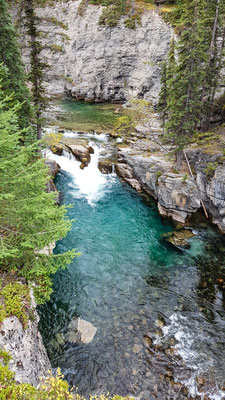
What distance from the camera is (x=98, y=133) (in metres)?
32.9

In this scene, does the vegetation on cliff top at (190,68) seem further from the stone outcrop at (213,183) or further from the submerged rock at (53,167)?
the submerged rock at (53,167)

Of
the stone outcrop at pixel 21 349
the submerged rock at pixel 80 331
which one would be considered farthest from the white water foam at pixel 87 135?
the stone outcrop at pixel 21 349

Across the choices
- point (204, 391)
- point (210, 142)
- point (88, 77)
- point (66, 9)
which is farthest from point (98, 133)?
point (66, 9)

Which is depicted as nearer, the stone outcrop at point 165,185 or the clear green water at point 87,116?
the stone outcrop at point 165,185

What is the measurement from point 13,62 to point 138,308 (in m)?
21.2

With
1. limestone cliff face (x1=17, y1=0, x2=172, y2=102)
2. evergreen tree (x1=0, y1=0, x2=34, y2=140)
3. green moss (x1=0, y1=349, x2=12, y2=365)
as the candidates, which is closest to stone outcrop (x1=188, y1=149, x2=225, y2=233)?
evergreen tree (x1=0, y1=0, x2=34, y2=140)

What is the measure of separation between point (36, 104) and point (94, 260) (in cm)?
1410

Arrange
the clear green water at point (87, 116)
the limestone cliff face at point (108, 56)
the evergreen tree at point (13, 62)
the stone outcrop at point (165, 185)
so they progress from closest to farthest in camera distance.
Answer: the evergreen tree at point (13, 62) → the stone outcrop at point (165, 185) → the clear green water at point (87, 116) → the limestone cliff face at point (108, 56)

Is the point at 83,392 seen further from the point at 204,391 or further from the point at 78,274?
the point at 78,274

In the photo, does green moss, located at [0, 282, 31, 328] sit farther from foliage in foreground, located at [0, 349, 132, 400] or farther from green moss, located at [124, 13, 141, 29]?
green moss, located at [124, 13, 141, 29]

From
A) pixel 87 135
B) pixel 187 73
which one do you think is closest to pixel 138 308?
pixel 187 73

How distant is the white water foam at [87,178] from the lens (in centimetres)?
2251

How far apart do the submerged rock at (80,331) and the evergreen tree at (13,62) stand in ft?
45.0

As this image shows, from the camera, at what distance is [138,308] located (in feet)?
39.9
